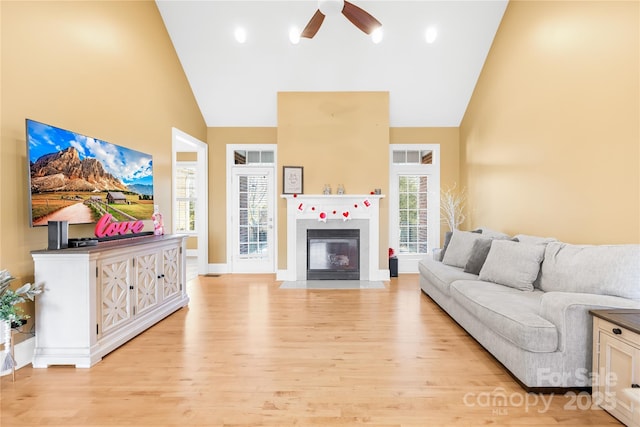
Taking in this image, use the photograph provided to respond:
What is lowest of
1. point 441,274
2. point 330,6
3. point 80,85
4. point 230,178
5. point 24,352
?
point 24,352

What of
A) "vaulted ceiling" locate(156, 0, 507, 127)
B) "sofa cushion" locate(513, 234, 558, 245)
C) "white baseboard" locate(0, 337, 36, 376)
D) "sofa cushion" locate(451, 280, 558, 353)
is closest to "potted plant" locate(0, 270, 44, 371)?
"white baseboard" locate(0, 337, 36, 376)

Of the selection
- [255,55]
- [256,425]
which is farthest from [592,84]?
[255,55]

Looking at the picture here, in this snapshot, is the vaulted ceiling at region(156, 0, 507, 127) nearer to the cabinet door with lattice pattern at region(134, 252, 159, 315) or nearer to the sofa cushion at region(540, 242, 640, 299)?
the cabinet door with lattice pattern at region(134, 252, 159, 315)

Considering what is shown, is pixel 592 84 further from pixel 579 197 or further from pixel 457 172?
pixel 457 172

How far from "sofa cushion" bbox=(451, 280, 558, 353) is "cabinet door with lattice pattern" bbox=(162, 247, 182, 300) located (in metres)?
3.23

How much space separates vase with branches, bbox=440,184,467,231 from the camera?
18.3 feet

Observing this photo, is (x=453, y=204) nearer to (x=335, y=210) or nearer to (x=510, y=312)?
(x=335, y=210)

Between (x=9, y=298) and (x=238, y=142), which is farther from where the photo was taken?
(x=238, y=142)

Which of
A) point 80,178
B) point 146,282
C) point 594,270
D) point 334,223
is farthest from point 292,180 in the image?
point 594,270

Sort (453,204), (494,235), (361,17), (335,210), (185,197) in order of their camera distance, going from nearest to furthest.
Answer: (361,17) < (494,235) < (335,210) < (453,204) < (185,197)

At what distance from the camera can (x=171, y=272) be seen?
367 cm

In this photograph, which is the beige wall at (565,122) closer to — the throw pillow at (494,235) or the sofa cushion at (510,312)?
the throw pillow at (494,235)

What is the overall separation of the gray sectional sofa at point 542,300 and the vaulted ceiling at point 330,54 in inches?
121

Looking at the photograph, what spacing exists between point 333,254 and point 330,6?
3.64 meters
